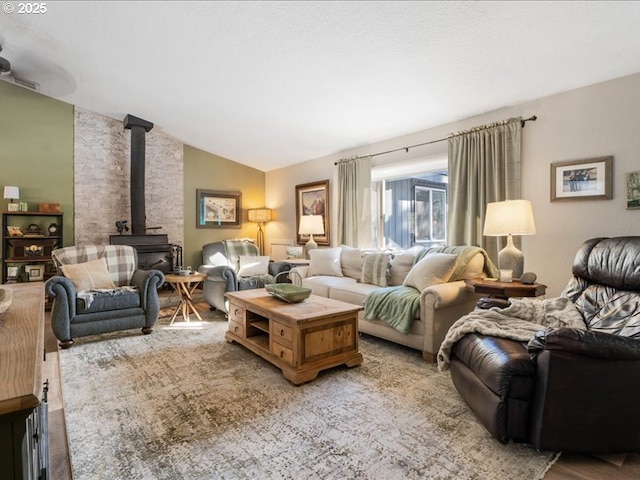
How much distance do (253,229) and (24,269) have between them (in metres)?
3.57

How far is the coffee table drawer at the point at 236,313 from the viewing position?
3222 millimetres

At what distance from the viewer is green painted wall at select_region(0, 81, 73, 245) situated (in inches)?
193

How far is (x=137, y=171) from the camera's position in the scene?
5453 mm

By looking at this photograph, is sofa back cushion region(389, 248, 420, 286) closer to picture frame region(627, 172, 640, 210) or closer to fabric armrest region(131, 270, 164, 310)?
picture frame region(627, 172, 640, 210)

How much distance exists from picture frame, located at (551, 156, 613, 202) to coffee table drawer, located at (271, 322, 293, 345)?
8.65 feet

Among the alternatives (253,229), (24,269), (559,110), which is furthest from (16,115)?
(559,110)

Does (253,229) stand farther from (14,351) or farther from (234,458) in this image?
→ (14,351)

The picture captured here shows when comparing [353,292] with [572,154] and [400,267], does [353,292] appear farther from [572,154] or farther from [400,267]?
[572,154]

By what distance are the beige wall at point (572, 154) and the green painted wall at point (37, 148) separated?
5.58 metres

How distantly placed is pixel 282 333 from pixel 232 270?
1.97 metres

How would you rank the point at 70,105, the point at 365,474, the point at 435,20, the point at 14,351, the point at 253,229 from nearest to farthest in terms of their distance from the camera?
the point at 14,351 → the point at 365,474 → the point at 435,20 → the point at 70,105 → the point at 253,229

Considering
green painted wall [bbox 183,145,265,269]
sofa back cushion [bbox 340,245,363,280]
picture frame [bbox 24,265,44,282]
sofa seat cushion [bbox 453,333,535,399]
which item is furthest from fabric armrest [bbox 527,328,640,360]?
picture frame [bbox 24,265,44,282]

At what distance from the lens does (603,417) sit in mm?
1697

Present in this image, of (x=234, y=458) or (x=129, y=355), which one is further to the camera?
(x=129, y=355)
